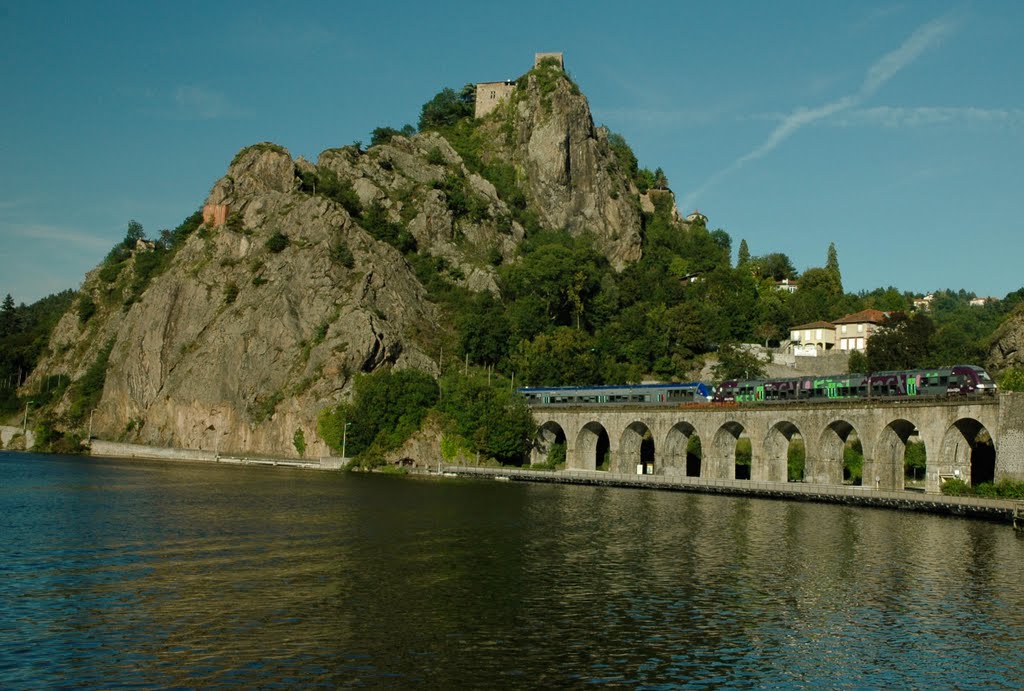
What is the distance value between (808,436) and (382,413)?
147ft

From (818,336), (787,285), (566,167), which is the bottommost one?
(818,336)

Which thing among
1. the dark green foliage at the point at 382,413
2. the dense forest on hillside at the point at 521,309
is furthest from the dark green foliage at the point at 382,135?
the dark green foliage at the point at 382,413

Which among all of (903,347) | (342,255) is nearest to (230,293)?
(342,255)

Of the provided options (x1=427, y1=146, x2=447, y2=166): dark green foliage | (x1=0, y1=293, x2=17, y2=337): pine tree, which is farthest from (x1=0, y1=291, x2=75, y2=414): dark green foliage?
(x1=427, y1=146, x2=447, y2=166): dark green foliage

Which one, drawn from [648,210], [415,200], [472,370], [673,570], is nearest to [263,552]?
[673,570]

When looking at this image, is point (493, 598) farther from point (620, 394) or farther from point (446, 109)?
point (446, 109)

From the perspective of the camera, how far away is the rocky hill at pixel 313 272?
11294 cm

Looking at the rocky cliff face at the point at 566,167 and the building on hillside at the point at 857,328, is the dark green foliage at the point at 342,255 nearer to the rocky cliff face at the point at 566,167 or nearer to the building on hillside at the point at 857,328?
the rocky cliff face at the point at 566,167

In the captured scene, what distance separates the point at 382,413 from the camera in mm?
100375

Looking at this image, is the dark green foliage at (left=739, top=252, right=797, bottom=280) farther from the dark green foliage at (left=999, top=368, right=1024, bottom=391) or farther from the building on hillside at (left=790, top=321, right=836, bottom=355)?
the dark green foliage at (left=999, top=368, right=1024, bottom=391)

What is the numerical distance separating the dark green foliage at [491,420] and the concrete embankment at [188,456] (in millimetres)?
13689

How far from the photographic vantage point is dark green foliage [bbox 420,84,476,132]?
17454 cm

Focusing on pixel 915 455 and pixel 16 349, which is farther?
pixel 16 349

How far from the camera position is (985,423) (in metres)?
65.8
